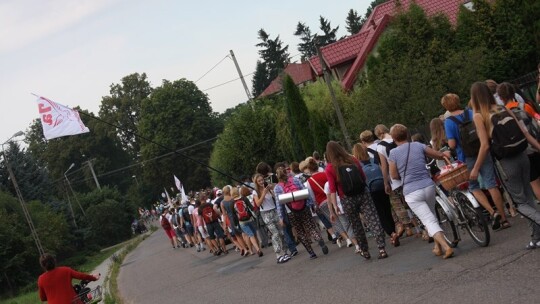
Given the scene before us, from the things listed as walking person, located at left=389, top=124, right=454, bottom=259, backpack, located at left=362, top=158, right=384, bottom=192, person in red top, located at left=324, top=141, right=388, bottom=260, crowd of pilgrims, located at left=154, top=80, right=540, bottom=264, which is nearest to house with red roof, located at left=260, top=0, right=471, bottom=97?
crowd of pilgrims, located at left=154, top=80, right=540, bottom=264

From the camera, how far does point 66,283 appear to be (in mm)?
10984

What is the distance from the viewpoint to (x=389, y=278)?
31.8 ft

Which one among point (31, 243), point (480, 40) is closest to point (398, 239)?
point (480, 40)

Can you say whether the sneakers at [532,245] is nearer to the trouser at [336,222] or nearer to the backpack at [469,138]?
the backpack at [469,138]

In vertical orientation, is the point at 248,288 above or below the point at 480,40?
below

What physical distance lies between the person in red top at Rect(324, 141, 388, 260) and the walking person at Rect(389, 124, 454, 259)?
61.1 inches

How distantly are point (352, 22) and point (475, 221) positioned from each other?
12622 cm

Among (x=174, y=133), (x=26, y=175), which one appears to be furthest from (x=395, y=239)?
(x=174, y=133)

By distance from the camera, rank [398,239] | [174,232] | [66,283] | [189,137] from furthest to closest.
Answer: [189,137] → [174,232] → [398,239] → [66,283]

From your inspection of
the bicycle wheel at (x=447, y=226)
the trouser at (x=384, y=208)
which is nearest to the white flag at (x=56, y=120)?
the trouser at (x=384, y=208)

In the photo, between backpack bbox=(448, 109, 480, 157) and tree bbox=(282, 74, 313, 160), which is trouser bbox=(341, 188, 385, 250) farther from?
tree bbox=(282, 74, 313, 160)

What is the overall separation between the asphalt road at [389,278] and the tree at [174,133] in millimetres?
65254

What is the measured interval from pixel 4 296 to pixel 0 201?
826 centimetres

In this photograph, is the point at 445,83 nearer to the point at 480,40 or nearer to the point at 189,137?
the point at 480,40
